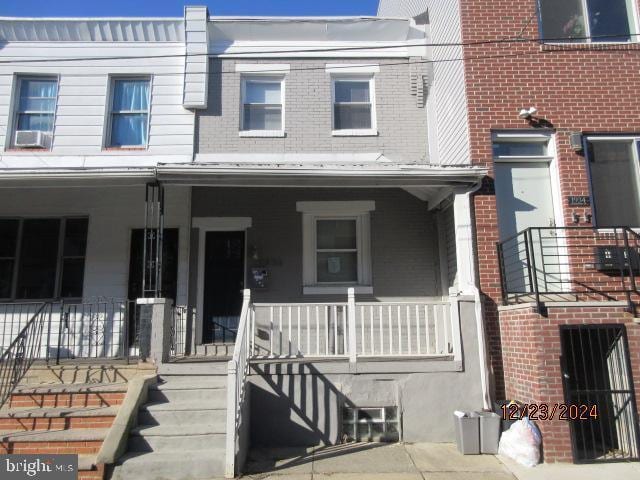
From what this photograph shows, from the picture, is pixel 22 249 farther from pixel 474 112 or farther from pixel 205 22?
pixel 474 112

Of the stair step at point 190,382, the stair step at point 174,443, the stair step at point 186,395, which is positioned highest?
the stair step at point 190,382

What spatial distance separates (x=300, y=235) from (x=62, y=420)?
446 centimetres

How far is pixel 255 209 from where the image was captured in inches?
344

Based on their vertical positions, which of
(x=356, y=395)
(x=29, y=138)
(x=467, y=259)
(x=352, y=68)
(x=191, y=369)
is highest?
(x=352, y=68)

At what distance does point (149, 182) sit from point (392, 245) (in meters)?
4.06

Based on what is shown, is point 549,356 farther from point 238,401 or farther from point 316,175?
point 316,175

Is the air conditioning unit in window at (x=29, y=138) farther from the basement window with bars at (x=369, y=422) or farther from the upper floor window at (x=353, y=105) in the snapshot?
the basement window with bars at (x=369, y=422)

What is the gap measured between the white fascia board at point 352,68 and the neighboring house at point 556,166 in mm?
1990

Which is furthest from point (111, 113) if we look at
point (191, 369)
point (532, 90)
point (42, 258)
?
point (532, 90)

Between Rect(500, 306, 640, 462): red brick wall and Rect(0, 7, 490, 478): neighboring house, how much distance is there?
59 centimetres

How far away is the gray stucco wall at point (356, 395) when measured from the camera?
651 cm

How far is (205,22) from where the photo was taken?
9320 mm

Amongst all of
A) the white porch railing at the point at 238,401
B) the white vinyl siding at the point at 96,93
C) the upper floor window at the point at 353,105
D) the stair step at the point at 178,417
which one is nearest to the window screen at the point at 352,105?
the upper floor window at the point at 353,105

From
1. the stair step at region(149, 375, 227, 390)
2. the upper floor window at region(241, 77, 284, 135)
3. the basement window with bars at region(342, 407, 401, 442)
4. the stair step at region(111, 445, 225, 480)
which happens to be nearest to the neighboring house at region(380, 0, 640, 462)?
the basement window with bars at region(342, 407, 401, 442)
